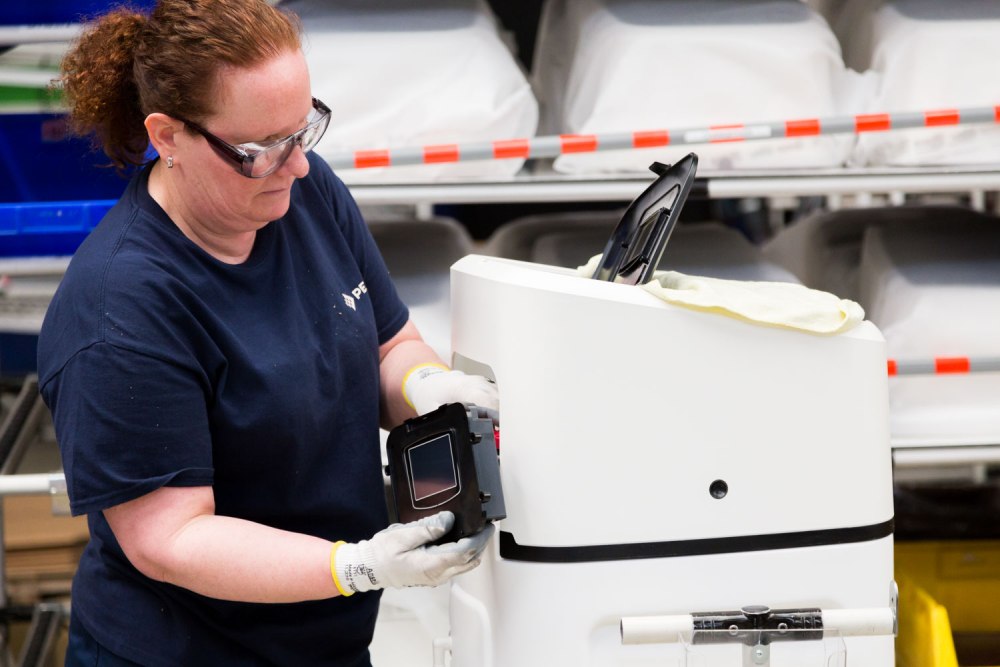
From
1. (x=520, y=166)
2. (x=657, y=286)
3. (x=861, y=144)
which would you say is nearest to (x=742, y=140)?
(x=861, y=144)

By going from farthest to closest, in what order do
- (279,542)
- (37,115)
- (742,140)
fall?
(37,115) < (742,140) < (279,542)

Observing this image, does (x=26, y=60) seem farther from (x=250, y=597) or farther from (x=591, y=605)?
(x=591, y=605)

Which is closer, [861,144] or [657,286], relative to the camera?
[657,286]

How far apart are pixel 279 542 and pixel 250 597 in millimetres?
70

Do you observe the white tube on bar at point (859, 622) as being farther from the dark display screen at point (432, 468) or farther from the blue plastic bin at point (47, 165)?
the blue plastic bin at point (47, 165)

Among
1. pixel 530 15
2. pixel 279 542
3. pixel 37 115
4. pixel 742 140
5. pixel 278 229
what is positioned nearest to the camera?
pixel 279 542

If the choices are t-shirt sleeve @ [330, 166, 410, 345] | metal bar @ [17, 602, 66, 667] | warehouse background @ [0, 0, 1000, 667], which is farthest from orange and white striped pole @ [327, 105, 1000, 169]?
metal bar @ [17, 602, 66, 667]

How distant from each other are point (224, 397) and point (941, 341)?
3.98 ft

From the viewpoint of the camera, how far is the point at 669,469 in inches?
52.1

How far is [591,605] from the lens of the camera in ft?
4.44

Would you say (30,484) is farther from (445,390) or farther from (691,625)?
(691,625)

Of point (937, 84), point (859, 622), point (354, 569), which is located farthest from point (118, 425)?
point (937, 84)

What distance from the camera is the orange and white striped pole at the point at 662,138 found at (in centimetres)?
182

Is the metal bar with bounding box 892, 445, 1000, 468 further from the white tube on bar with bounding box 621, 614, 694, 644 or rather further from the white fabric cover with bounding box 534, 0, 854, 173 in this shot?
the white tube on bar with bounding box 621, 614, 694, 644
